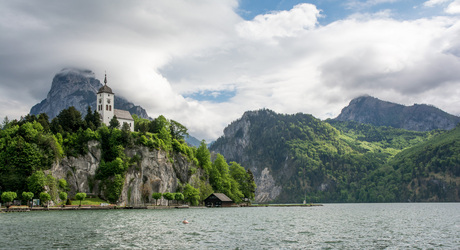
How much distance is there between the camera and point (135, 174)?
13900 centimetres

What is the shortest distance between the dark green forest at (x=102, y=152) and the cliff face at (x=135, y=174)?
6.57ft

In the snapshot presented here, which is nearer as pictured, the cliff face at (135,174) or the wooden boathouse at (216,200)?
the cliff face at (135,174)

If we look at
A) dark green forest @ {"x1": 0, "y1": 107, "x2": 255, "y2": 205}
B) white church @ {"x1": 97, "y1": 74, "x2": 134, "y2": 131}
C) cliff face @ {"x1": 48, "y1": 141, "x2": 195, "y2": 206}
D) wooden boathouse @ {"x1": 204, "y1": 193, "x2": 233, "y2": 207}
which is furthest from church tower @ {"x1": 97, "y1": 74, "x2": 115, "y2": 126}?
wooden boathouse @ {"x1": 204, "y1": 193, "x2": 233, "y2": 207}

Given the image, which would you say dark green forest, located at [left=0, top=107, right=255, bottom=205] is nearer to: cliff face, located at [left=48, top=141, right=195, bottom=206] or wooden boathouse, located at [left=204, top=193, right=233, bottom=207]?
cliff face, located at [left=48, top=141, right=195, bottom=206]

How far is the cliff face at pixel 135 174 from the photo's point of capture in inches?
5021

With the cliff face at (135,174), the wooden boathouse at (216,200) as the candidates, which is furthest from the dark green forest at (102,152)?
the wooden boathouse at (216,200)

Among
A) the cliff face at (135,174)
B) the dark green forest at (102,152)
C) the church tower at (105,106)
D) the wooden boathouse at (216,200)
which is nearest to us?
the dark green forest at (102,152)

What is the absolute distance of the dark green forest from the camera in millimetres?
111812

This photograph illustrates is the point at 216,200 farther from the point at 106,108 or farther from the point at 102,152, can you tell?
the point at 106,108

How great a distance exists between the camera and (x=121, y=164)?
133 meters

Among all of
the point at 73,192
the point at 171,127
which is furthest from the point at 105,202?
the point at 171,127

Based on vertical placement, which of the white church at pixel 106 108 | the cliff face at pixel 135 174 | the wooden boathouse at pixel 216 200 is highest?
the white church at pixel 106 108

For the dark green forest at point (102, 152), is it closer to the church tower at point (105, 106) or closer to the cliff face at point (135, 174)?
the cliff face at point (135, 174)

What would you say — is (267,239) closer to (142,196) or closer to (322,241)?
(322,241)
